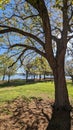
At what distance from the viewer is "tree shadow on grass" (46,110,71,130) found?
37.2 feet

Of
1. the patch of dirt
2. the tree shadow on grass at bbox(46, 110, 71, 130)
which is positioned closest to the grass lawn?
the patch of dirt

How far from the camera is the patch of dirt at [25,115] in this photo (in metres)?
11.5

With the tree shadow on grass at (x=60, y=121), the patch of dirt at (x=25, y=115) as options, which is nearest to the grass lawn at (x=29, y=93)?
the patch of dirt at (x=25, y=115)

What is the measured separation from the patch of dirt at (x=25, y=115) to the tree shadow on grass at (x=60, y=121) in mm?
215

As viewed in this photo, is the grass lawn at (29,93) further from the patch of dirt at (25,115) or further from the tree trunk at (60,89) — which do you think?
the tree trunk at (60,89)

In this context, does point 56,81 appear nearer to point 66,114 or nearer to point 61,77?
point 61,77

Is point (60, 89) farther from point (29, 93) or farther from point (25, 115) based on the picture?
point (29, 93)

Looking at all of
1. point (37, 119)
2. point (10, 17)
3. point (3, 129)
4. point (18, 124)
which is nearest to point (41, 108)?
point (37, 119)

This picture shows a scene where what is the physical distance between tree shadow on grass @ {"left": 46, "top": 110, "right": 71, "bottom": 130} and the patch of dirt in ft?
0.71

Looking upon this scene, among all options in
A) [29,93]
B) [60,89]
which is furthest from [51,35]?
Answer: [29,93]

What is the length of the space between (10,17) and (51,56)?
3.50 metres

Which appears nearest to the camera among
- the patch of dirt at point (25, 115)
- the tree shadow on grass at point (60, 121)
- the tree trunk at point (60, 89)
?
the tree shadow on grass at point (60, 121)

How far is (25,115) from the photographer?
13219 mm

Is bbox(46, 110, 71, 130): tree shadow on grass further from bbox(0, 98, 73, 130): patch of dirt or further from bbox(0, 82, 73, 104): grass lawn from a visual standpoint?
bbox(0, 82, 73, 104): grass lawn
